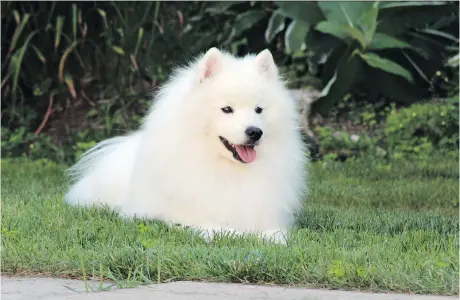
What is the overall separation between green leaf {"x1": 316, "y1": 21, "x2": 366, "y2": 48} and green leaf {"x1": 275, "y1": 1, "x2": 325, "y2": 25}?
0.42 m

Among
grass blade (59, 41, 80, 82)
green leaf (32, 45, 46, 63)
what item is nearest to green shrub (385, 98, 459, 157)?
grass blade (59, 41, 80, 82)

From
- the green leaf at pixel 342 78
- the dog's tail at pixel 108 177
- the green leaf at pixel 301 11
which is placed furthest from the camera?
the green leaf at pixel 301 11

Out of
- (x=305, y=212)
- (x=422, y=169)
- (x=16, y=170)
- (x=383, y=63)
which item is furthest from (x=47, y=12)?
(x=305, y=212)

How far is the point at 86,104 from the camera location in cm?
1077

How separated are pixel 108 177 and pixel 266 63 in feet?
4.67

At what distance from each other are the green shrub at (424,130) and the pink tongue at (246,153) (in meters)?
4.16

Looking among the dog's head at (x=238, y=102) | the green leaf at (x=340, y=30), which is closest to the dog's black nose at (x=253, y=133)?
the dog's head at (x=238, y=102)

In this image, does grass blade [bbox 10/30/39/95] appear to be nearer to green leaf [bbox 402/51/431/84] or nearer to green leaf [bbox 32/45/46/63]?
green leaf [bbox 32/45/46/63]

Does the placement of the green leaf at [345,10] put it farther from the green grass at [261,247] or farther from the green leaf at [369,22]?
the green grass at [261,247]

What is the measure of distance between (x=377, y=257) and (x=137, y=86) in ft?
22.3

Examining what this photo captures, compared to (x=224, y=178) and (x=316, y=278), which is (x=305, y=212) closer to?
(x=224, y=178)

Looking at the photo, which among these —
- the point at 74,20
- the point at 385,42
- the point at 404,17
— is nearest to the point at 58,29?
the point at 74,20

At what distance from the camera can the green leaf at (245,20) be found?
10.2m

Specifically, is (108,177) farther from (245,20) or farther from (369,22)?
(245,20)
